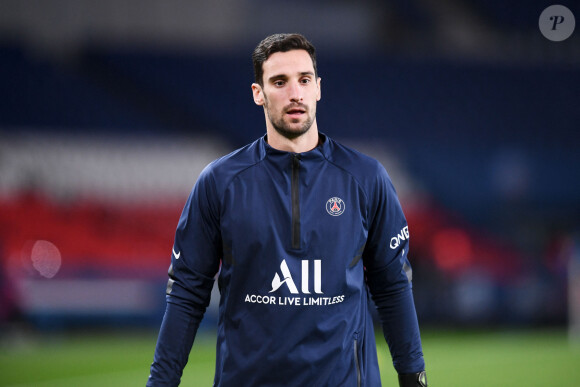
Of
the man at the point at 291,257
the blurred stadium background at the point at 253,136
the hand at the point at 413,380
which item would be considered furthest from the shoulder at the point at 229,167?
the blurred stadium background at the point at 253,136

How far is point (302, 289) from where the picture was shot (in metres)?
2.72

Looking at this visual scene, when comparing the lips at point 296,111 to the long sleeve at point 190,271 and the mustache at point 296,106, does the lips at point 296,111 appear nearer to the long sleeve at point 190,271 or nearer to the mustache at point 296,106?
the mustache at point 296,106

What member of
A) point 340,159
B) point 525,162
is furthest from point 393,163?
point 340,159

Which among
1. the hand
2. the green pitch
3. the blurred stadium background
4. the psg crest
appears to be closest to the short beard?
the psg crest

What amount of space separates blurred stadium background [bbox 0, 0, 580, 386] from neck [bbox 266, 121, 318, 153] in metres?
9.51

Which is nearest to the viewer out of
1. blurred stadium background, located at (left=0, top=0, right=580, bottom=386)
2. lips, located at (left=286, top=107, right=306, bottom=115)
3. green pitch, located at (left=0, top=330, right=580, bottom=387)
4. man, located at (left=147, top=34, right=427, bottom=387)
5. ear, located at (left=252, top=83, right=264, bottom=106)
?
man, located at (left=147, top=34, right=427, bottom=387)

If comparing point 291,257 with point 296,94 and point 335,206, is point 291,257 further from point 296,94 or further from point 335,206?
point 296,94

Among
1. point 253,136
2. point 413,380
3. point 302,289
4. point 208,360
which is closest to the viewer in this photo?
point 302,289

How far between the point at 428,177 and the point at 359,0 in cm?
444

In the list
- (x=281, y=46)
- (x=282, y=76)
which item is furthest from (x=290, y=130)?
(x=281, y=46)

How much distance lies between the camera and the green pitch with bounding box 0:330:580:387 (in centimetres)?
848

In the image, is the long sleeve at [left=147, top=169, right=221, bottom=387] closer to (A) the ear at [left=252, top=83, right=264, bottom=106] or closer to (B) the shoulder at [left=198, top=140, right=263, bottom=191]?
(B) the shoulder at [left=198, top=140, right=263, bottom=191]

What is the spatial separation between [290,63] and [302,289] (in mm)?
788

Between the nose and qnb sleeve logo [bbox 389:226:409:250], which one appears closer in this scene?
the nose
